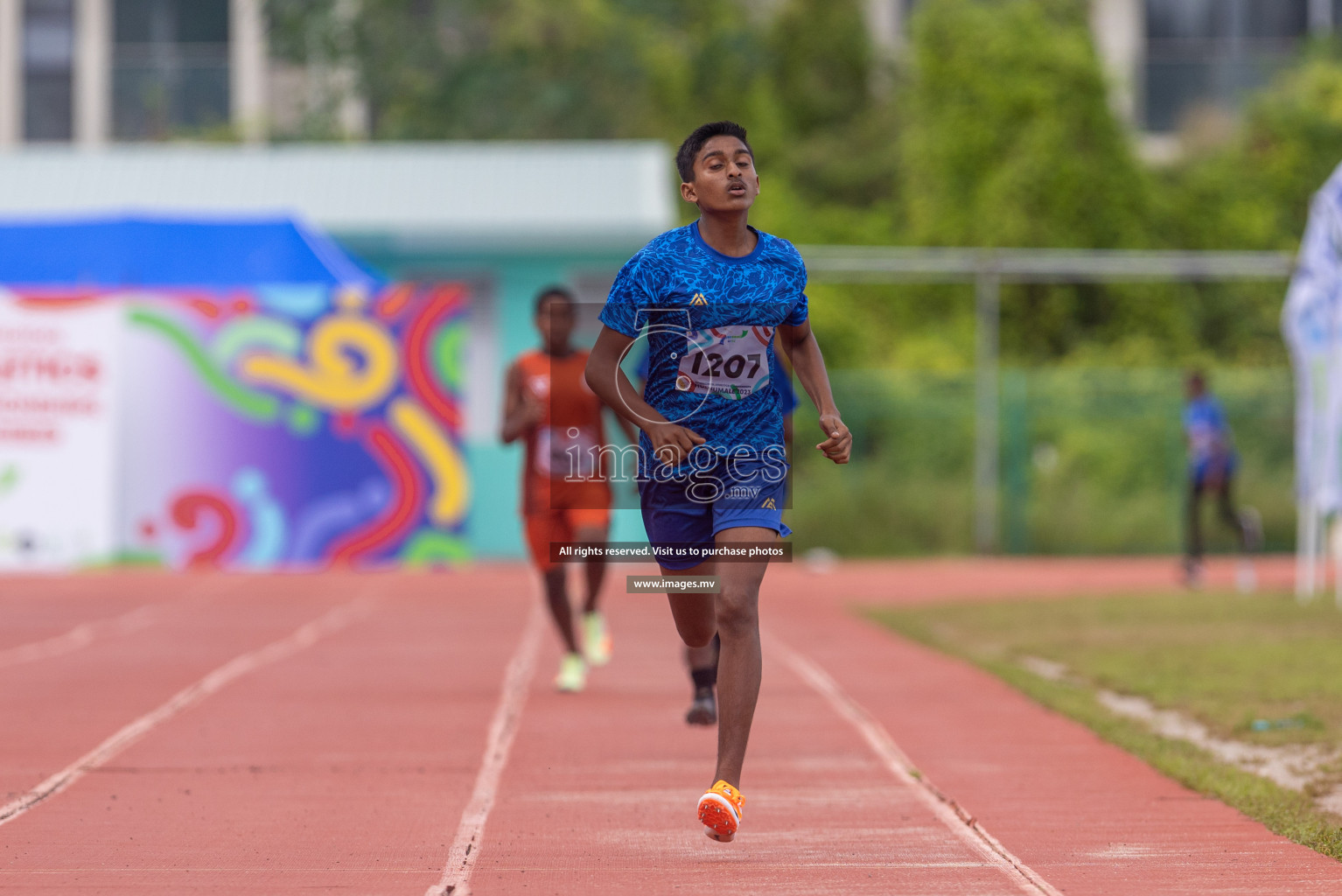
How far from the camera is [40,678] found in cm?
1112

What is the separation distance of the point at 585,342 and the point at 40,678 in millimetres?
9811

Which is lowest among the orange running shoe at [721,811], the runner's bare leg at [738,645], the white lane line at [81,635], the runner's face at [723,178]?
the white lane line at [81,635]

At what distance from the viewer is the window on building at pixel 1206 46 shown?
4197cm

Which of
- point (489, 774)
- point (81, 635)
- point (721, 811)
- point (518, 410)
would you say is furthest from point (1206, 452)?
point (721, 811)

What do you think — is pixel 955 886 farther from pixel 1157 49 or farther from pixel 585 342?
pixel 1157 49

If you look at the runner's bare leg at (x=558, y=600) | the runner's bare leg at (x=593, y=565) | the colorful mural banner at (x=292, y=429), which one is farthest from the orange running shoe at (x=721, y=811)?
the colorful mural banner at (x=292, y=429)

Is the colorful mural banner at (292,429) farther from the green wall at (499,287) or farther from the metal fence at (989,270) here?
the metal fence at (989,270)

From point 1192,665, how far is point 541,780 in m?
5.40

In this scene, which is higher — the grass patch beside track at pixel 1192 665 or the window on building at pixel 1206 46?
the window on building at pixel 1206 46

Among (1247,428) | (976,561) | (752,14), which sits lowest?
(976,561)

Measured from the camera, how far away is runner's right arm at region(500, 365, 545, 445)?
999 cm

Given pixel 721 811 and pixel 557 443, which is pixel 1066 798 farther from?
pixel 557 443

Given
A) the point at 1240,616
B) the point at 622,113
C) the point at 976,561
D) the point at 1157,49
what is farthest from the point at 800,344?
the point at 1157,49

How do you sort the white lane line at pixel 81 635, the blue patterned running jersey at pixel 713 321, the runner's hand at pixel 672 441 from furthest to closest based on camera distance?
1. the white lane line at pixel 81 635
2. the blue patterned running jersey at pixel 713 321
3. the runner's hand at pixel 672 441
